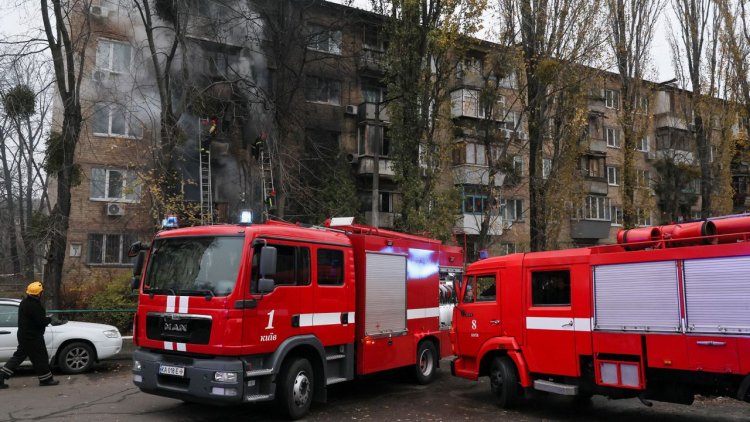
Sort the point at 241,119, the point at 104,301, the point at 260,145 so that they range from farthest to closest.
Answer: the point at 241,119 → the point at 260,145 → the point at 104,301

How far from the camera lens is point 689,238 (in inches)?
281

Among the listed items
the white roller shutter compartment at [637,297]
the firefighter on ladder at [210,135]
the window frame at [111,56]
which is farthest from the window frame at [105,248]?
the white roller shutter compartment at [637,297]

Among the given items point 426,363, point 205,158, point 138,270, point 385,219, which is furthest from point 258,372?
point 385,219

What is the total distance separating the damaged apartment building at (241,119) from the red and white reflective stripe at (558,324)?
32.6 ft

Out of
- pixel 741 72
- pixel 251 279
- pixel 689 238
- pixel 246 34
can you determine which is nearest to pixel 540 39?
pixel 741 72

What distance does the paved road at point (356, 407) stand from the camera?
7.95m

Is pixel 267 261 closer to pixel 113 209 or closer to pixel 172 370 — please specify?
pixel 172 370

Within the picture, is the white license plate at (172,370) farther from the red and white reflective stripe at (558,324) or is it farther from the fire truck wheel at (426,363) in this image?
the red and white reflective stripe at (558,324)

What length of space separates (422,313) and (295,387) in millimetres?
3774

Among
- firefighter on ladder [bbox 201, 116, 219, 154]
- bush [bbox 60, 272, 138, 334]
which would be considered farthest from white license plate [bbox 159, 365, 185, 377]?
firefighter on ladder [bbox 201, 116, 219, 154]

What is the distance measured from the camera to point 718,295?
6754 mm

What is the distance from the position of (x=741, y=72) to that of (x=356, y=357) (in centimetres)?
2217

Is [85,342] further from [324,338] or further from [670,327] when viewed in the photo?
[670,327]

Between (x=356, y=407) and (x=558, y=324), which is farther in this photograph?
(x=356, y=407)
